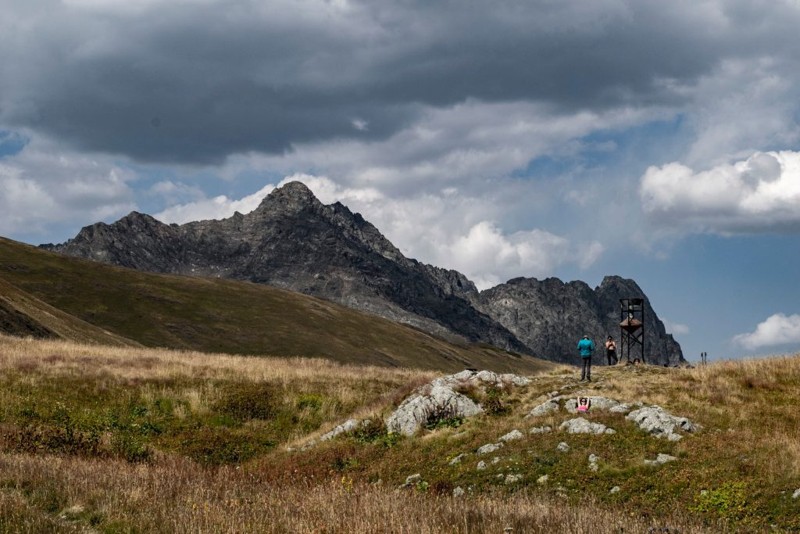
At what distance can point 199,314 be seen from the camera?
153 m

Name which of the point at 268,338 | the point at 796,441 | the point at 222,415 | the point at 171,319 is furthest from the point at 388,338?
the point at 796,441

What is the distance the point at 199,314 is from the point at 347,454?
13641cm

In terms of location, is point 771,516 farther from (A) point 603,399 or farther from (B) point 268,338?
(B) point 268,338

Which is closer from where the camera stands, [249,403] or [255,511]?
[255,511]

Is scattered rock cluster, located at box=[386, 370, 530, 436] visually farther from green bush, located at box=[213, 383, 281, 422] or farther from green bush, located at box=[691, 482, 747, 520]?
green bush, located at box=[691, 482, 747, 520]

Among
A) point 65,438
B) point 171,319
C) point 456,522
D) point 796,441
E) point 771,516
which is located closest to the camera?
point 456,522

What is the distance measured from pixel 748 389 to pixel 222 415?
22486mm

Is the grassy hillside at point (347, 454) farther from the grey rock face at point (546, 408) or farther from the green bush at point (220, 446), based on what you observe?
the grey rock face at point (546, 408)

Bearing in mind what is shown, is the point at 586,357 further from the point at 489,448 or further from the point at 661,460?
the point at 661,460

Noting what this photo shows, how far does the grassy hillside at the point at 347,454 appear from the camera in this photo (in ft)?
33.7

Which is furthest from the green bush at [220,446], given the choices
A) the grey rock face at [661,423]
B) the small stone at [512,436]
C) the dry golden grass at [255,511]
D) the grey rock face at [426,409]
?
the grey rock face at [661,423]

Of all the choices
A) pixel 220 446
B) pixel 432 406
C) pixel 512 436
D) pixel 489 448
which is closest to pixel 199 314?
pixel 220 446

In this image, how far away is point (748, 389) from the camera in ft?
90.1

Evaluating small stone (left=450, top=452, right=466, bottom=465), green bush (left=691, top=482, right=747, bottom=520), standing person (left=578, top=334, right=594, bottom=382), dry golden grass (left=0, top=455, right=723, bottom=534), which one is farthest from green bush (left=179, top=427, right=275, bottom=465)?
green bush (left=691, top=482, right=747, bottom=520)
